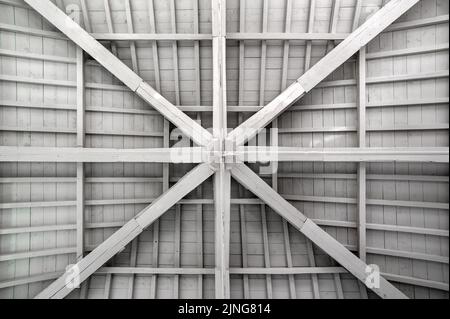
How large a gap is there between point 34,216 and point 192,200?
3.08 metres

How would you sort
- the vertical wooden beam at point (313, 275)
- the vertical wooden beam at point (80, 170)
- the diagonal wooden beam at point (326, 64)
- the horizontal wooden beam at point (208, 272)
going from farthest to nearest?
the vertical wooden beam at point (313, 275)
the vertical wooden beam at point (80, 170)
the horizontal wooden beam at point (208, 272)
the diagonal wooden beam at point (326, 64)

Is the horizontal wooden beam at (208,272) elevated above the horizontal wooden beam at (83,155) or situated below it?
below

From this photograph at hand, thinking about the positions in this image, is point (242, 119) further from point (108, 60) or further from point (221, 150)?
point (108, 60)

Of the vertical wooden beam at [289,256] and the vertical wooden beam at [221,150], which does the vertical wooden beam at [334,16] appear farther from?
the vertical wooden beam at [289,256]

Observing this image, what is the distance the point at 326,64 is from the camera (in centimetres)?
436

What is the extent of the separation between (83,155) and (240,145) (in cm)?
261

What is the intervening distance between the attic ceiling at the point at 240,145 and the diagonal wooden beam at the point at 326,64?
0.18m

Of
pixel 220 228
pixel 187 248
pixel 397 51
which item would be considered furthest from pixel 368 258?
pixel 397 51

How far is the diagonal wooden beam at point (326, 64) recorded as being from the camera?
4.33m

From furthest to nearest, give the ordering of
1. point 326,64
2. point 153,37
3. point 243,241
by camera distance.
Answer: point 243,241
point 153,37
point 326,64

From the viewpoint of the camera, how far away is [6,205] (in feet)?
15.6

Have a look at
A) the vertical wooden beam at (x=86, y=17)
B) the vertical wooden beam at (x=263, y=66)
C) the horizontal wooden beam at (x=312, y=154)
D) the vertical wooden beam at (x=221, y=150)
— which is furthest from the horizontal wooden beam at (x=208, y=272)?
the vertical wooden beam at (x=86, y=17)

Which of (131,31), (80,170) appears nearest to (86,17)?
(131,31)
